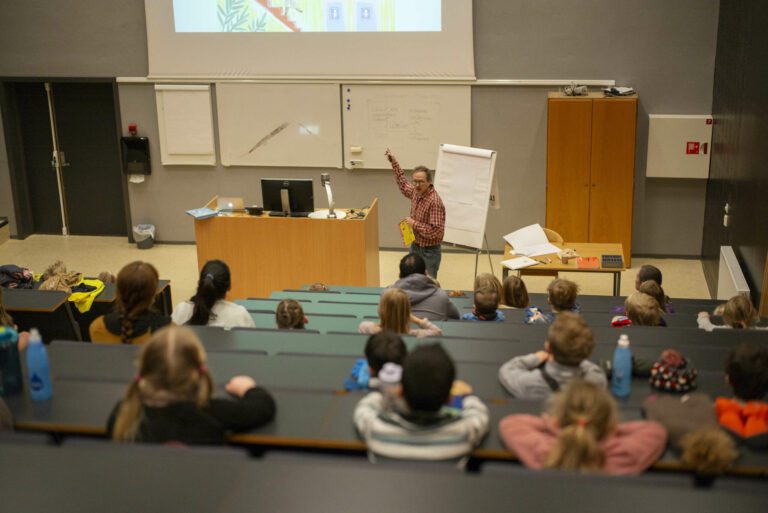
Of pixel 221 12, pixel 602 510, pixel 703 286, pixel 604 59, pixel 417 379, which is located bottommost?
pixel 703 286

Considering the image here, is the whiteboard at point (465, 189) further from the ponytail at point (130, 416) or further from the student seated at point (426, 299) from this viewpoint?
the ponytail at point (130, 416)

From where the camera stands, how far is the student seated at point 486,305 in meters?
5.46

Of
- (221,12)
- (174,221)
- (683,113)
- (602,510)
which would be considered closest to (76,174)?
(174,221)

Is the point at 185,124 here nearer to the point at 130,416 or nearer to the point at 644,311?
the point at 644,311

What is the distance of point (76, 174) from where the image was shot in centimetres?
1083

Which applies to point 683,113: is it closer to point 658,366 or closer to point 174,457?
point 658,366

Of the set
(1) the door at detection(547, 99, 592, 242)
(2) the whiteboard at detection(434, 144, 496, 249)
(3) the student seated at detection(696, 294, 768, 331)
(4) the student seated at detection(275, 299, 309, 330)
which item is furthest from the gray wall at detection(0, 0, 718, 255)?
(4) the student seated at detection(275, 299, 309, 330)

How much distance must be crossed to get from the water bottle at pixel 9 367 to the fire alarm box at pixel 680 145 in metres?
7.53

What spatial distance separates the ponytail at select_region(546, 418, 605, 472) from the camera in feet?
9.11

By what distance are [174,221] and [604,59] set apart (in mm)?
5530

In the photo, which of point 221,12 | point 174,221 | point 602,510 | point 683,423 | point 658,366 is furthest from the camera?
point 174,221

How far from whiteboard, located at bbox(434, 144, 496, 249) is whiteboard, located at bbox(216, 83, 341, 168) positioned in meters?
1.91

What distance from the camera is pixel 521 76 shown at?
9352 mm

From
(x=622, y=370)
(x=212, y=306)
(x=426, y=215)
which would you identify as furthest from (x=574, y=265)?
(x=622, y=370)
